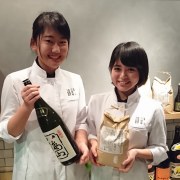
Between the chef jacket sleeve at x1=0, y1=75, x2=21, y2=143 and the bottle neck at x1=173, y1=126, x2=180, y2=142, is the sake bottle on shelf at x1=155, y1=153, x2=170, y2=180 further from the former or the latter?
the chef jacket sleeve at x1=0, y1=75, x2=21, y2=143

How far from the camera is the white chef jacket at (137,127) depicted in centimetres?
105

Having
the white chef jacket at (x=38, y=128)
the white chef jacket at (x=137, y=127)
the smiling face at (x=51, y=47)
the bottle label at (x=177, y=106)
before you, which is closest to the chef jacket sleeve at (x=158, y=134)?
the white chef jacket at (x=137, y=127)

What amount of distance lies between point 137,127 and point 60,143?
31 cm

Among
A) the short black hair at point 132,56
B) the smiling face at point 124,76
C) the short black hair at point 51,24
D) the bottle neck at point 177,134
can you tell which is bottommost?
the bottle neck at point 177,134

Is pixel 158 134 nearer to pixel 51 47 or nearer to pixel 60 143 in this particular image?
pixel 60 143

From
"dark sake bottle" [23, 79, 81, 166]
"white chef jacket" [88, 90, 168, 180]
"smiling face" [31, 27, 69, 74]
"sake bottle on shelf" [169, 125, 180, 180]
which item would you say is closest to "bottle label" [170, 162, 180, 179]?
"sake bottle on shelf" [169, 125, 180, 180]

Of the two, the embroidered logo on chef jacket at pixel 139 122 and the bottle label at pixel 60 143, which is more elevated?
the embroidered logo on chef jacket at pixel 139 122

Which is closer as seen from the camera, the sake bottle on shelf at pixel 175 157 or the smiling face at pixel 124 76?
the smiling face at pixel 124 76

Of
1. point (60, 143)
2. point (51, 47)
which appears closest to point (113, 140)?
point (60, 143)

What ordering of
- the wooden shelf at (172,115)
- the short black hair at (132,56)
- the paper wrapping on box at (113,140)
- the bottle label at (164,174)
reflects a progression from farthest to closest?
the bottle label at (164,174) < the wooden shelf at (172,115) < the short black hair at (132,56) < the paper wrapping on box at (113,140)

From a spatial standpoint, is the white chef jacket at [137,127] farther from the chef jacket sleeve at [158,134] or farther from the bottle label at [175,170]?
the bottle label at [175,170]

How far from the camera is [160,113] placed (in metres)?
1.07

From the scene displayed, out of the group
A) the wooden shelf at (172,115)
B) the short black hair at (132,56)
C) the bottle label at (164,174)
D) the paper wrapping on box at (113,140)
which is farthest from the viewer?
the bottle label at (164,174)

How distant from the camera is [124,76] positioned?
3.39 ft
